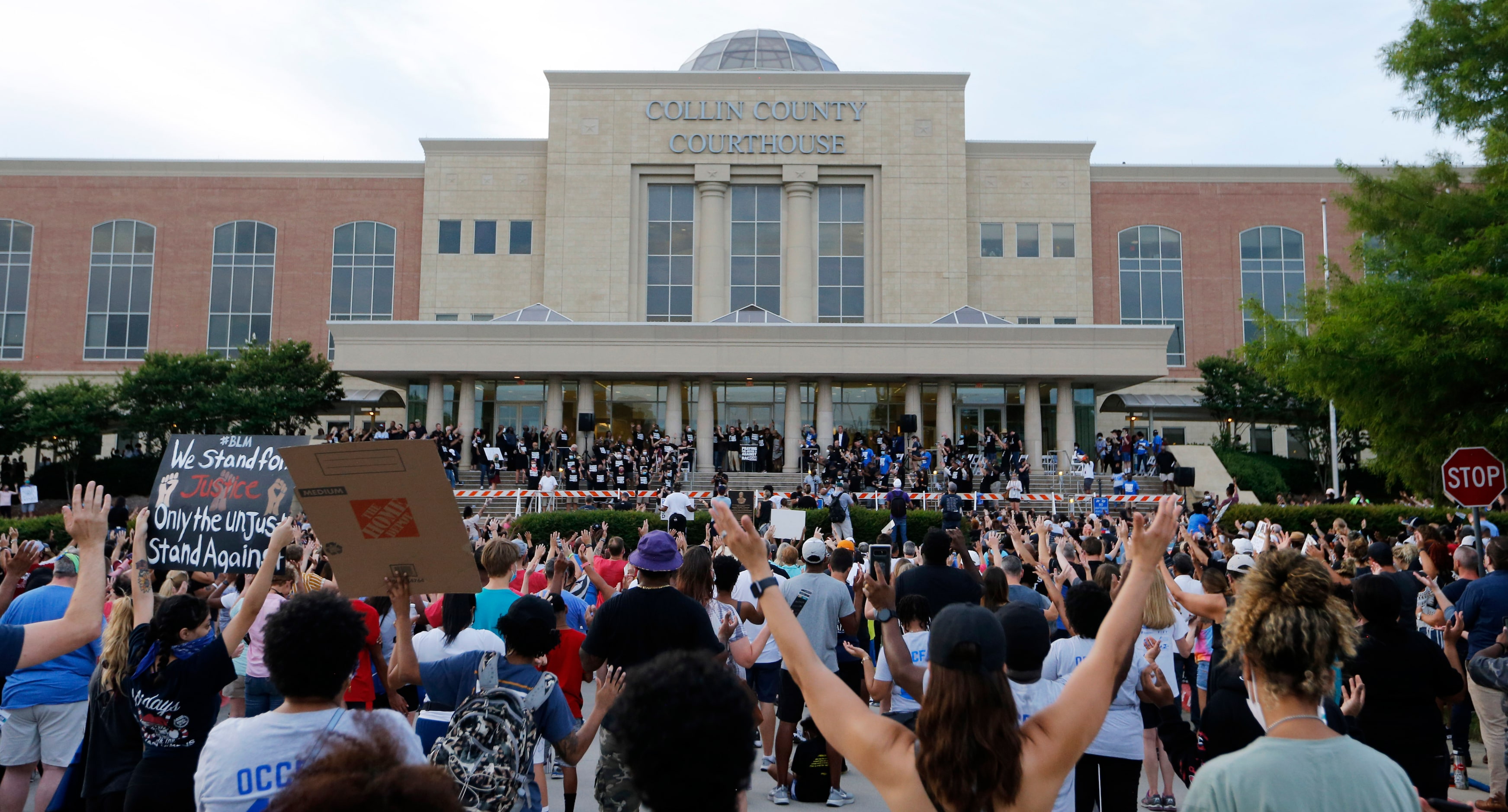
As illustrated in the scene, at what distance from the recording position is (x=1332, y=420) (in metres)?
35.8

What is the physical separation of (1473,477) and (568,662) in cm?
1166

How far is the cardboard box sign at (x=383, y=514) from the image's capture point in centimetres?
450

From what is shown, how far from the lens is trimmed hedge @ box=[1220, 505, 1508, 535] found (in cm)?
2142

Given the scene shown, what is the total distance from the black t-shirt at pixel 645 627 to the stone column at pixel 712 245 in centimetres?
4205

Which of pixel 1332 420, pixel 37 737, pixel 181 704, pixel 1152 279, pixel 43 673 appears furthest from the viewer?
pixel 1152 279

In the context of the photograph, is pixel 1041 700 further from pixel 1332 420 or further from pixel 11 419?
pixel 11 419

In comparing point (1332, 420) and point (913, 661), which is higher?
point (1332, 420)

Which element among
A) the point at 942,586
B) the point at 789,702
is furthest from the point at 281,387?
the point at 942,586

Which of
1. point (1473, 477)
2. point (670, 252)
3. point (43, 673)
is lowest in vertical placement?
point (43, 673)

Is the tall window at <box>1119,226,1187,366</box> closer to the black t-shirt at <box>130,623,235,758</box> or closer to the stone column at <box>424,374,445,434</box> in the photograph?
the stone column at <box>424,374,445,434</box>

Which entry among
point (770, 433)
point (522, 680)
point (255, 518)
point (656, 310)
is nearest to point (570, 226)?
point (656, 310)

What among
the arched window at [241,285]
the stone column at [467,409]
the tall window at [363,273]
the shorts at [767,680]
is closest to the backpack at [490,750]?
the shorts at [767,680]

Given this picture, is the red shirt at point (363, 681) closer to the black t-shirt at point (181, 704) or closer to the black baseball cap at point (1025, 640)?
the black t-shirt at point (181, 704)

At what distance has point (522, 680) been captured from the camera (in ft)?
15.3
